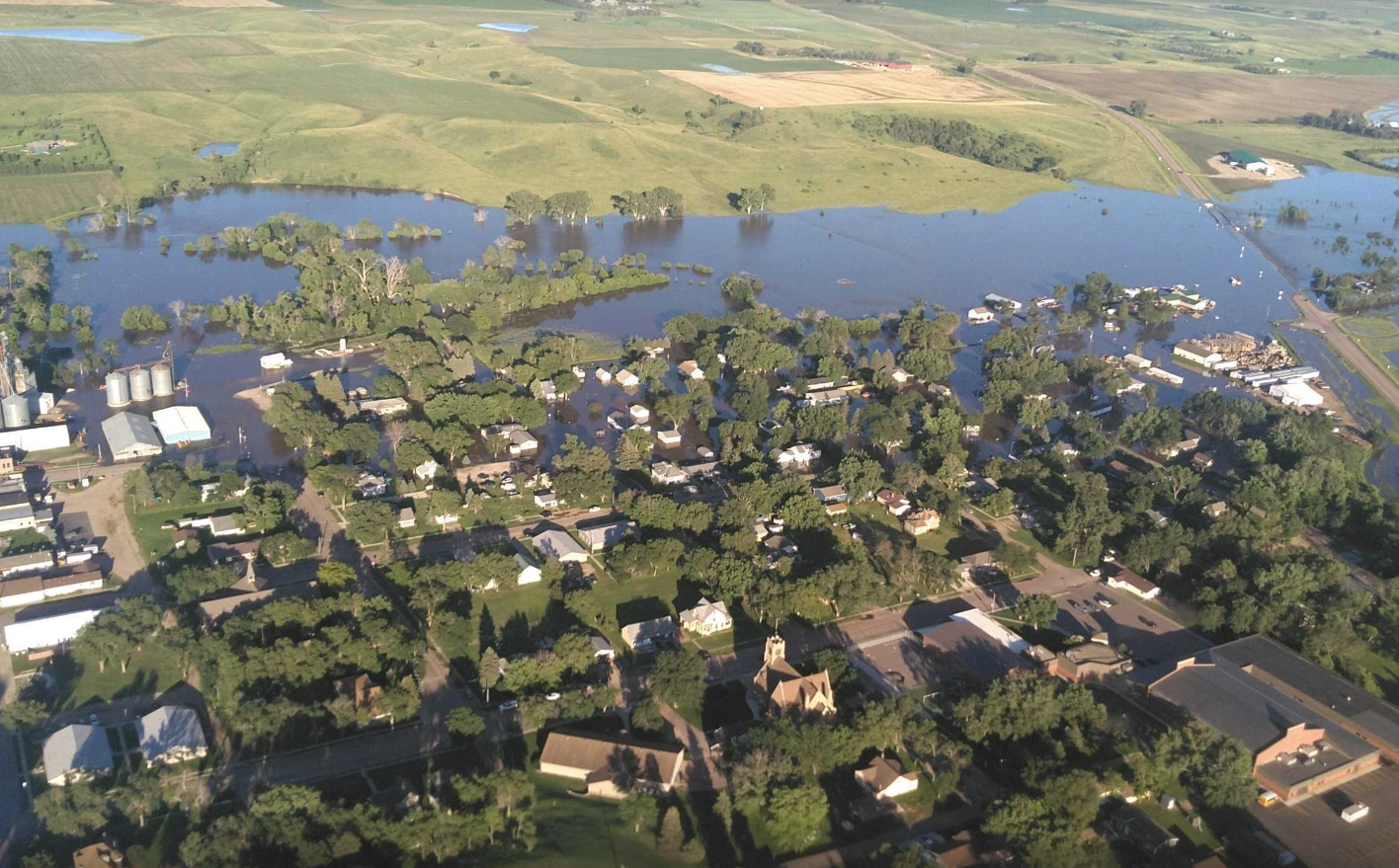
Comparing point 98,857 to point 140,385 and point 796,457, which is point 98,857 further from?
point 140,385

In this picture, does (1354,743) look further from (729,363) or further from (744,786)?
(729,363)

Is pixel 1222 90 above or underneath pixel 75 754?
above

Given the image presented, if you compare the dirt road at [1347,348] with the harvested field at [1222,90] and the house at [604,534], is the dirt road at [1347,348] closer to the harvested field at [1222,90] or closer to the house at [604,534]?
the house at [604,534]

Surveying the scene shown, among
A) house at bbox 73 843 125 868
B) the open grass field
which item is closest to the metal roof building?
house at bbox 73 843 125 868

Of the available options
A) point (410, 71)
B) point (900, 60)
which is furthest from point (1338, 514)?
point (900, 60)

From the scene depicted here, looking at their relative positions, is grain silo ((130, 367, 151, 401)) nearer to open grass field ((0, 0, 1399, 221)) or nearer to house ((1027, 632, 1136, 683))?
open grass field ((0, 0, 1399, 221))

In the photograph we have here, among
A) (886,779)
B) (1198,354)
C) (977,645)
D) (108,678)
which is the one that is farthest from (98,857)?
(1198,354)
